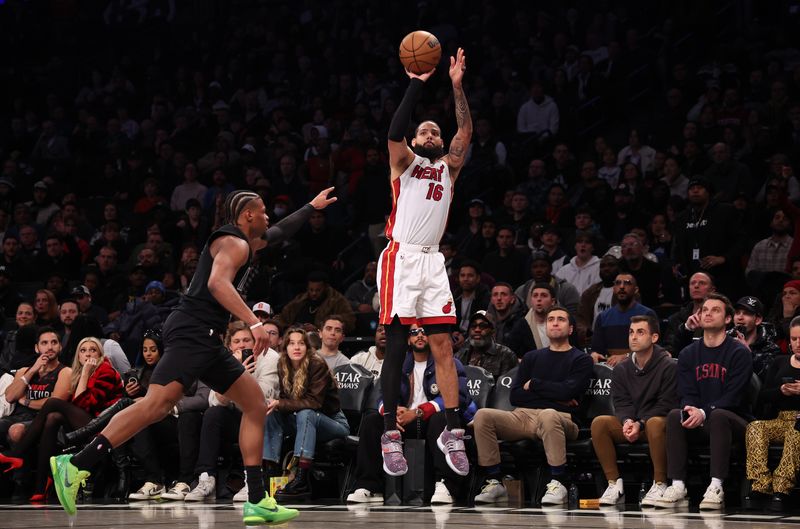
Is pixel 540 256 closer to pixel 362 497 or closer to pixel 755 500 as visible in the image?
pixel 362 497

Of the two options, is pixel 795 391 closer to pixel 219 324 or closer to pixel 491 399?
pixel 491 399

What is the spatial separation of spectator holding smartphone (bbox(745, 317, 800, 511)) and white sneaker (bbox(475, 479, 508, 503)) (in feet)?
6.21

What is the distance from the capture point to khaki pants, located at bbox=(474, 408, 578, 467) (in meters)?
9.55

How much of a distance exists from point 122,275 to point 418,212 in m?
7.65

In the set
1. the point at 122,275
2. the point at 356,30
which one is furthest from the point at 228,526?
the point at 356,30

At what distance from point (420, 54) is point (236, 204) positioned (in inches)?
62.2

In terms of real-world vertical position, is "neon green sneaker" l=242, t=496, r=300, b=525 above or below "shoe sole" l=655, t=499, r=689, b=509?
above

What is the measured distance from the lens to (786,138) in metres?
14.0

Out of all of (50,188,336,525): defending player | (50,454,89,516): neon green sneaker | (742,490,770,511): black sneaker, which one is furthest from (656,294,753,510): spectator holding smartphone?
(50,454,89,516): neon green sneaker

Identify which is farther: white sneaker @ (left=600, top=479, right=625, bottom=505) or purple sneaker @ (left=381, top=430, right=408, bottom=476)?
white sneaker @ (left=600, top=479, right=625, bottom=505)

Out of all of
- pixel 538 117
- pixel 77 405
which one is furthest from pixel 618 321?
pixel 538 117

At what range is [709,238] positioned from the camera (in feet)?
39.6

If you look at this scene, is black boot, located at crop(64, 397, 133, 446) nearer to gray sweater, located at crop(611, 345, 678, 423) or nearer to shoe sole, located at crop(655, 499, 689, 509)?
gray sweater, located at crop(611, 345, 678, 423)

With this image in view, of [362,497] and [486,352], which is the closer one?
[362,497]
